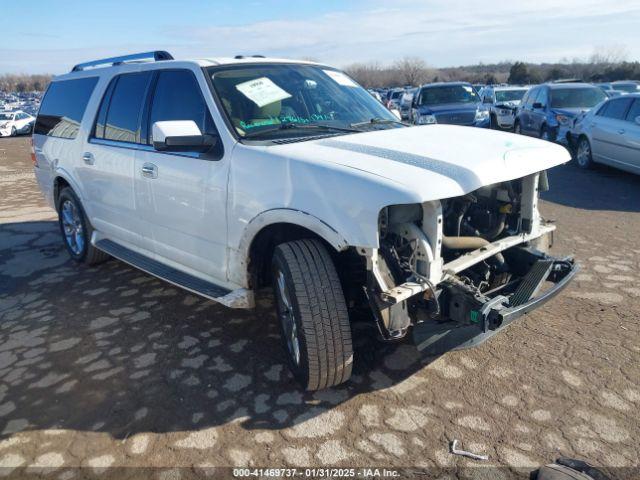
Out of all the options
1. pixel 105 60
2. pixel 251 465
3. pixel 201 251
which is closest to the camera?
pixel 251 465

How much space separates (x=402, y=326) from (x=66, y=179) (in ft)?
13.4

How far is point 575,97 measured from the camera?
1284 cm

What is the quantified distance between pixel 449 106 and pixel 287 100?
→ 1085 cm

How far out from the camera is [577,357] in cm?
352

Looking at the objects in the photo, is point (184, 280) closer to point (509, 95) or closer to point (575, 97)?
point (575, 97)

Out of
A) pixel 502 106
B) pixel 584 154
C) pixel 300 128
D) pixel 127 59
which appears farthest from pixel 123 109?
pixel 502 106

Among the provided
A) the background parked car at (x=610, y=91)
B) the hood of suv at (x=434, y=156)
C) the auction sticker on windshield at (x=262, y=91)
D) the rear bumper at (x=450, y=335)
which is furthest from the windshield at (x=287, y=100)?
the background parked car at (x=610, y=91)

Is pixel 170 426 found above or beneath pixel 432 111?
beneath

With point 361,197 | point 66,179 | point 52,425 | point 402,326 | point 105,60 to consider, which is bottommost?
point 52,425

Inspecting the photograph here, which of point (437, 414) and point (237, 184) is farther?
point (237, 184)

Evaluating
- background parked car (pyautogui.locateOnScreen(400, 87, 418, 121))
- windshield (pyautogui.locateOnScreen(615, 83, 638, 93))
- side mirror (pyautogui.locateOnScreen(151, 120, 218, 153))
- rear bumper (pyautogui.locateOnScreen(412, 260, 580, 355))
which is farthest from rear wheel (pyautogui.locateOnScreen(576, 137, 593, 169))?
windshield (pyautogui.locateOnScreen(615, 83, 638, 93))

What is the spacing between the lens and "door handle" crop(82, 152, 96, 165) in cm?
492

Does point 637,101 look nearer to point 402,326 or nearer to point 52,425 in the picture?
point 402,326

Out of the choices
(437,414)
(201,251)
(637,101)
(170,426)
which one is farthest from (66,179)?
(637,101)
